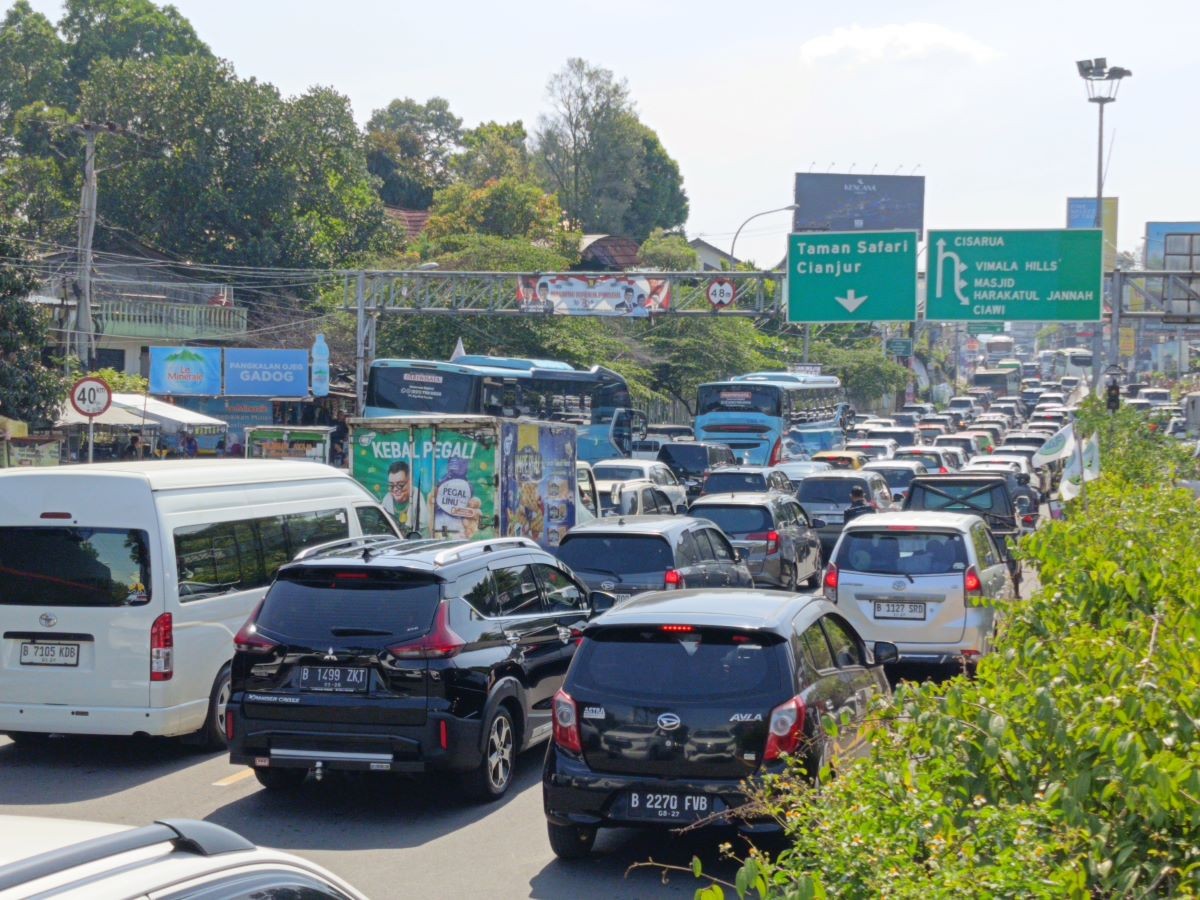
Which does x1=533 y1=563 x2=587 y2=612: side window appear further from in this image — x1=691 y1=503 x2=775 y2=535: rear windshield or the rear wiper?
x1=691 y1=503 x2=775 y2=535: rear windshield

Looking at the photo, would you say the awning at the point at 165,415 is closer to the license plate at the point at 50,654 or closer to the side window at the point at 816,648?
the license plate at the point at 50,654

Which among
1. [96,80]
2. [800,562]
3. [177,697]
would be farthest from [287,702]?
[96,80]

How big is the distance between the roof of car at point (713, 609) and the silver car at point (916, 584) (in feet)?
15.7

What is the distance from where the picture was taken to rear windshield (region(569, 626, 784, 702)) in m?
7.31

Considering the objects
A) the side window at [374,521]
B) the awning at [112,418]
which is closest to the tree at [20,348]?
the awning at [112,418]

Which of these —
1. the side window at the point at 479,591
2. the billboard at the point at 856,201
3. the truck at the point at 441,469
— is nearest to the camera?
the side window at the point at 479,591

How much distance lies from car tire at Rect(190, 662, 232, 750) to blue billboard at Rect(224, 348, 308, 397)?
2832cm

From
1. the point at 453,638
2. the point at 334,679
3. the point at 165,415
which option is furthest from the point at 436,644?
the point at 165,415

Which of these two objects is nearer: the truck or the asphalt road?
the asphalt road

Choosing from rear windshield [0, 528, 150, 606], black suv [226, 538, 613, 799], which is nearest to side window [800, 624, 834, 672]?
black suv [226, 538, 613, 799]

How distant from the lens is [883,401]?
8156 centimetres

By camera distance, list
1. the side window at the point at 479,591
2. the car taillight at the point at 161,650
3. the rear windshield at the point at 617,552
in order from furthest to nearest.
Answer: the rear windshield at the point at 617,552 < the car taillight at the point at 161,650 < the side window at the point at 479,591

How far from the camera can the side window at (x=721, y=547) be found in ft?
50.0

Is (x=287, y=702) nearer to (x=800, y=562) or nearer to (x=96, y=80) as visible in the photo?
(x=800, y=562)
